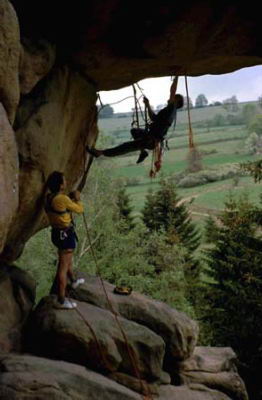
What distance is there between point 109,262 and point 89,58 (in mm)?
16799

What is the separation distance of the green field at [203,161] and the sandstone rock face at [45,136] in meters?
16.4

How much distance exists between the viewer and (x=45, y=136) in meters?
9.34

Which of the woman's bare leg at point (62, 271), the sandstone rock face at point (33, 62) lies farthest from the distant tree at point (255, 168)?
the sandstone rock face at point (33, 62)

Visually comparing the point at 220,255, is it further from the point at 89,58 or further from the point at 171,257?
the point at 89,58

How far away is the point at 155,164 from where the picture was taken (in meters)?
11.5

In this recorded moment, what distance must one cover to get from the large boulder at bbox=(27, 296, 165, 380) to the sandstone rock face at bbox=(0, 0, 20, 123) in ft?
12.9

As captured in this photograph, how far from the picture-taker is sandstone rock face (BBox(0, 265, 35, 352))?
9258mm

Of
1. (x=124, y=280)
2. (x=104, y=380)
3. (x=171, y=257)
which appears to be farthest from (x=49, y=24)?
(x=171, y=257)

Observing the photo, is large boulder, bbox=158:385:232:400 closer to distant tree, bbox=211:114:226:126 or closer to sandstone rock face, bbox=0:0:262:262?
sandstone rock face, bbox=0:0:262:262

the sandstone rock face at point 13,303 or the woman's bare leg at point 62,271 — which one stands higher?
the woman's bare leg at point 62,271

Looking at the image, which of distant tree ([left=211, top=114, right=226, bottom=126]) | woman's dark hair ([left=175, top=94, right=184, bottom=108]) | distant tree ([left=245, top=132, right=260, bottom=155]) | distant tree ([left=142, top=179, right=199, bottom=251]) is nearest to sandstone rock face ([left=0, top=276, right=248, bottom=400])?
woman's dark hair ([left=175, top=94, right=184, bottom=108])

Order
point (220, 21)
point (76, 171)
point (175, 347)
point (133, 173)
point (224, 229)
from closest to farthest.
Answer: point (220, 21), point (175, 347), point (76, 171), point (224, 229), point (133, 173)

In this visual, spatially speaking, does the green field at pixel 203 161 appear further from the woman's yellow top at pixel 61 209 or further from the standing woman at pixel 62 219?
the woman's yellow top at pixel 61 209

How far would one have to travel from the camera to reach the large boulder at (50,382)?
304 inches
